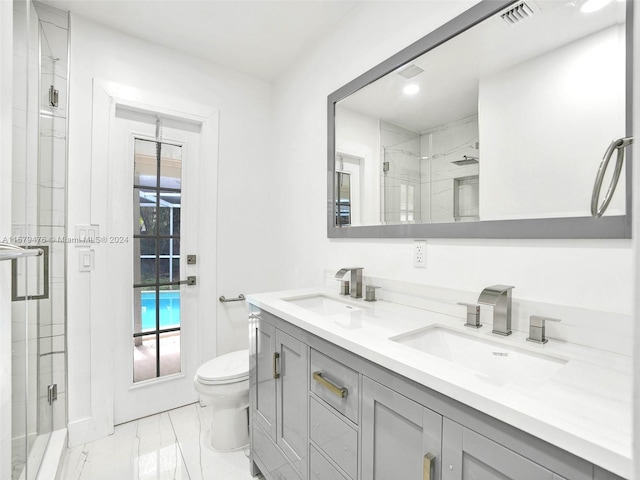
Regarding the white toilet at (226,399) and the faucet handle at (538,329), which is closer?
the faucet handle at (538,329)

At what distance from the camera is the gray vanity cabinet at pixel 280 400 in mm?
1199

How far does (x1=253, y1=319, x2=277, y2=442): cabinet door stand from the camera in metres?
1.40

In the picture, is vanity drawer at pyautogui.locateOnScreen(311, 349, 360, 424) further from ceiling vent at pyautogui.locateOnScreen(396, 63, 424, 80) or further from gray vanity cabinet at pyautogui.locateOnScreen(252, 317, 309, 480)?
ceiling vent at pyautogui.locateOnScreen(396, 63, 424, 80)

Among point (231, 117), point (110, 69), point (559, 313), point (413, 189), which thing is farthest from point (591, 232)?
point (110, 69)

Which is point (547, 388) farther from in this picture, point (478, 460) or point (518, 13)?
point (518, 13)

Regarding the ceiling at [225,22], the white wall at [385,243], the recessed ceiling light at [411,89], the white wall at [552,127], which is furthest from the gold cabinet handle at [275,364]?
the ceiling at [225,22]

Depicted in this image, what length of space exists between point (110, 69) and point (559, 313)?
2.69 m

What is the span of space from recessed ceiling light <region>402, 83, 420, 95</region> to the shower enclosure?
61.6 inches

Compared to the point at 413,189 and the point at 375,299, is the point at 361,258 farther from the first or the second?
the point at 413,189

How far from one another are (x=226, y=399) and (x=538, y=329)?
1586mm

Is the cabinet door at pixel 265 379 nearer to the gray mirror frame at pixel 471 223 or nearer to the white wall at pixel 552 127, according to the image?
the gray mirror frame at pixel 471 223

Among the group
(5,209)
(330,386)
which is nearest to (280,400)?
(330,386)

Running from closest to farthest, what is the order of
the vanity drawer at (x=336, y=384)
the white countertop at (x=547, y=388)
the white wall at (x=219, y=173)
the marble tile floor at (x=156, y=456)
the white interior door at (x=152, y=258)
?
the white countertop at (x=547, y=388), the vanity drawer at (x=336, y=384), the marble tile floor at (x=156, y=456), the white wall at (x=219, y=173), the white interior door at (x=152, y=258)

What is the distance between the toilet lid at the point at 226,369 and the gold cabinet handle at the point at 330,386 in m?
0.88
